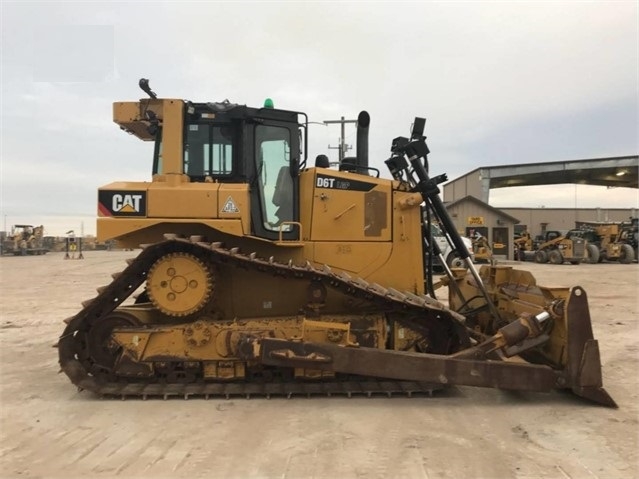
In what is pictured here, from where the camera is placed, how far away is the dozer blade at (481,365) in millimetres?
4992

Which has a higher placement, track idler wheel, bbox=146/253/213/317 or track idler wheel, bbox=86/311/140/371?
track idler wheel, bbox=146/253/213/317

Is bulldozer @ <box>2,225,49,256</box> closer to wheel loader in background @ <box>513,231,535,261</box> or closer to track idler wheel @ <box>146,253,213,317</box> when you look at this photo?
wheel loader in background @ <box>513,231,535,261</box>

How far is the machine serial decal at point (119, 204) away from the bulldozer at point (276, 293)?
0.6 inches

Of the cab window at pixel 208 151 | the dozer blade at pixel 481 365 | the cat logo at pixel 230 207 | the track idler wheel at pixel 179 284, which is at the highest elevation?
the cab window at pixel 208 151

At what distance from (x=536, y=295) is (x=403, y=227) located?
5.96ft

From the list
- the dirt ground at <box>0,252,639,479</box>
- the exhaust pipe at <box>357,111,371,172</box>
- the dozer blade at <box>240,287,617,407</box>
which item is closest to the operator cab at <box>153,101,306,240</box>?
the exhaust pipe at <box>357,111,371,172</box>

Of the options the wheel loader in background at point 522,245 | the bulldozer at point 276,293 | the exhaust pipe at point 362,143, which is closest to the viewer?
the bulldozer at point 276,293

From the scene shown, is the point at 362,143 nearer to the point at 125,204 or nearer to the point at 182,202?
the point at 182,202

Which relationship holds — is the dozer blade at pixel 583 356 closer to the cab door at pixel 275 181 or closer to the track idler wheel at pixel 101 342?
the cab door at pixel 275 181

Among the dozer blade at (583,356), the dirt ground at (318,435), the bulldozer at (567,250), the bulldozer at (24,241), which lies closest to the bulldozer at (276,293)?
the dozer blade at (583,356)

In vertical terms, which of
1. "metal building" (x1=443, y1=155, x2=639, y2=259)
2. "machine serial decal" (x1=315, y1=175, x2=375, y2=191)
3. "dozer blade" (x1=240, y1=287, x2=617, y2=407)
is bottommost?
"dozer blade" (x1=240, y1=287, x2=617, y2=407)

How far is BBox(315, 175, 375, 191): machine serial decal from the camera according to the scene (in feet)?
20.2

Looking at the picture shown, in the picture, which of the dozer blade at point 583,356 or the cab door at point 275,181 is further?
the cab door at point 275,181

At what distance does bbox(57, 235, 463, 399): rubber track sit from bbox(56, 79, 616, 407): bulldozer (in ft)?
0.06
